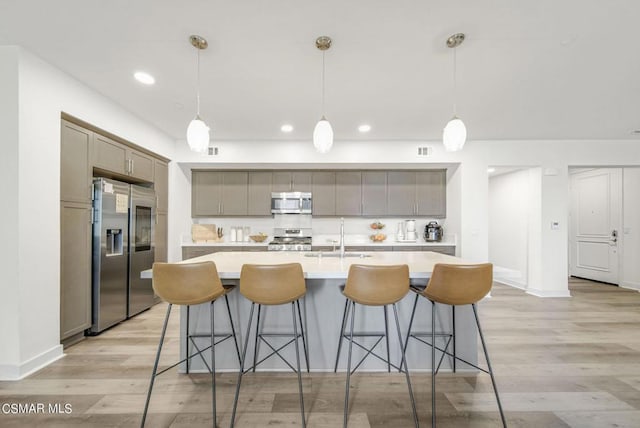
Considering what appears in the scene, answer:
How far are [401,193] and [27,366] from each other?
190 inches

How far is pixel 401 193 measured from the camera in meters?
5.03

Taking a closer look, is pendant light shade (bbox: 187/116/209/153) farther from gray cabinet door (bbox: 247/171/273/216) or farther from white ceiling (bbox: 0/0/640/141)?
gray cabinet door (bbox: 247/171/273/216)

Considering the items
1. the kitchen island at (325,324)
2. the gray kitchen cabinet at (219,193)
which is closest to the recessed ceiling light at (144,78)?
the kitchen island at (325,324)

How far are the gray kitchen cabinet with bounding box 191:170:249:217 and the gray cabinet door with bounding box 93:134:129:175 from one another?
155 centimetres

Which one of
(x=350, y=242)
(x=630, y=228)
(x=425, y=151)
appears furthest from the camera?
(x=630, y=228)

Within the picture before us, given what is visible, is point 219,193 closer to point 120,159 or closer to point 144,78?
point 120,159

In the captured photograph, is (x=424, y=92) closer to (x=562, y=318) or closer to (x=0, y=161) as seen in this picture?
(x=562, y=318)

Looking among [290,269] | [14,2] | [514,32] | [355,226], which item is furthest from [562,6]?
[355,226]

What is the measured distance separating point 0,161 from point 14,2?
112 centimetres

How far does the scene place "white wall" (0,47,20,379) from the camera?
2.16m

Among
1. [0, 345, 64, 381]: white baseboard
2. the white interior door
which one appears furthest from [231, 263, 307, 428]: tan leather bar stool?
the white interior door

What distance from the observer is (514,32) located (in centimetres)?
203

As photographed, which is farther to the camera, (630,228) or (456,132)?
(630,228)

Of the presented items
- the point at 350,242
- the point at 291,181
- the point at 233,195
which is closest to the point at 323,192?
the point at 291,181
